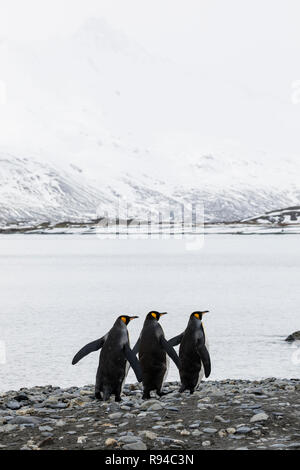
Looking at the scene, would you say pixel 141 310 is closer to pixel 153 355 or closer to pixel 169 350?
pixel 153 355

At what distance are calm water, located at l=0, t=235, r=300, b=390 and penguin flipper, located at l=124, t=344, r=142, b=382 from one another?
7.71m

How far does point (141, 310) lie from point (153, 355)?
30276mm

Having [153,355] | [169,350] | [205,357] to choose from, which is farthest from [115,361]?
[205,357]

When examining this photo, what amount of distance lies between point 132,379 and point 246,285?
41.6 metres

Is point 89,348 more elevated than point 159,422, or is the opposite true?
point 89,348

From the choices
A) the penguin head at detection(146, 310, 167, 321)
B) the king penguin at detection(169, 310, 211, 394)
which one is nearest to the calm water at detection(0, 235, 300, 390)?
the king penguin at detection(169, 310, 211, 394)

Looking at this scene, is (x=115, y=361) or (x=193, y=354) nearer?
(x=115, y=361)

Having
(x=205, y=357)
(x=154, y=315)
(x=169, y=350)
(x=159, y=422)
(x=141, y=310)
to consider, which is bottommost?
(x=141, y=310)

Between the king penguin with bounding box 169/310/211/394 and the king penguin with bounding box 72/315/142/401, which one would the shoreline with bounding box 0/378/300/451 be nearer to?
the king penguin with bounding box 72/315/142/401

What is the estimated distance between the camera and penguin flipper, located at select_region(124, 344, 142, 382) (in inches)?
538

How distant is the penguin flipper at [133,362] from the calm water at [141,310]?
7.71 m

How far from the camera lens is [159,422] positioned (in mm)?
11500

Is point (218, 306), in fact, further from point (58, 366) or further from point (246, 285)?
point (58, 366)

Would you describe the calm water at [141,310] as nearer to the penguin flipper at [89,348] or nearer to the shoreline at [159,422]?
the penguin flipper at [89,348]
